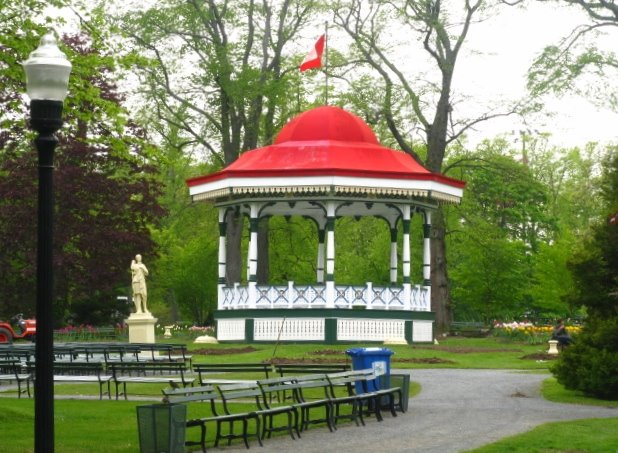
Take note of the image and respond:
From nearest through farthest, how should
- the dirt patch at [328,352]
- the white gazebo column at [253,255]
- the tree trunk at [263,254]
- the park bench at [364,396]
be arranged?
the park bench at [364,396] → the dirt patch at [328,352] → the white gazebo column at [253,255] → the tree trunk at [263,254]

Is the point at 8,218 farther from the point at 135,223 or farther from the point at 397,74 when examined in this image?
the point at 397,74

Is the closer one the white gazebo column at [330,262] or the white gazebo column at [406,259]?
the white gazebo column at [330,262]

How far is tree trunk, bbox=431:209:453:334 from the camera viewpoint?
4794 centimetres

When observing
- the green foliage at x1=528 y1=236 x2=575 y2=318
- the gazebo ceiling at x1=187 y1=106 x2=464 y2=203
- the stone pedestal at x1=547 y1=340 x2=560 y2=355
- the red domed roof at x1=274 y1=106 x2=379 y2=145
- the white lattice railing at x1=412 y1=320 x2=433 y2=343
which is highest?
the red domed roof at x1=274 y1=106 x2=379 y2=145

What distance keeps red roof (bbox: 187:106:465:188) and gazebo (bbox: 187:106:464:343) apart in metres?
0.03

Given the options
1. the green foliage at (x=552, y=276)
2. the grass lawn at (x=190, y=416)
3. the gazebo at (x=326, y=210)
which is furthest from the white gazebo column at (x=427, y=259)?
the green foliage at (x=552, y=276)

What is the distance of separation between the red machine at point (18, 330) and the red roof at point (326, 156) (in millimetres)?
9727

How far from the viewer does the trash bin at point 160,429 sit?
14281 millimetres

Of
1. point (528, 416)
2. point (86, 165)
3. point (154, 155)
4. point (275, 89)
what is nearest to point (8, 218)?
point (86, 165)

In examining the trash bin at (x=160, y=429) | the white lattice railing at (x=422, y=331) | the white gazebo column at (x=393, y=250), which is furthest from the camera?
the white gazebo column at (x=393, y=250)

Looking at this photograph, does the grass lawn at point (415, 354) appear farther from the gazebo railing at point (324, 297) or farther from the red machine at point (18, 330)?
the red machine at point (18, 330)

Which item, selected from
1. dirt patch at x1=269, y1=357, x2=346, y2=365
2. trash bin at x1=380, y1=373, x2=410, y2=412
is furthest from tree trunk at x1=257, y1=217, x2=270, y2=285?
trash bin at x1=380, y1=373, x2=410, y2=412

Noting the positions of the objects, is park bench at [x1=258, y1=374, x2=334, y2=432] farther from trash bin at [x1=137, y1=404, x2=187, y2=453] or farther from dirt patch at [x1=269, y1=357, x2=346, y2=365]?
dirt patch at [x1=269, y1=357, x2=346, y2=365]

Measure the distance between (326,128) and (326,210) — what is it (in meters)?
3.64
